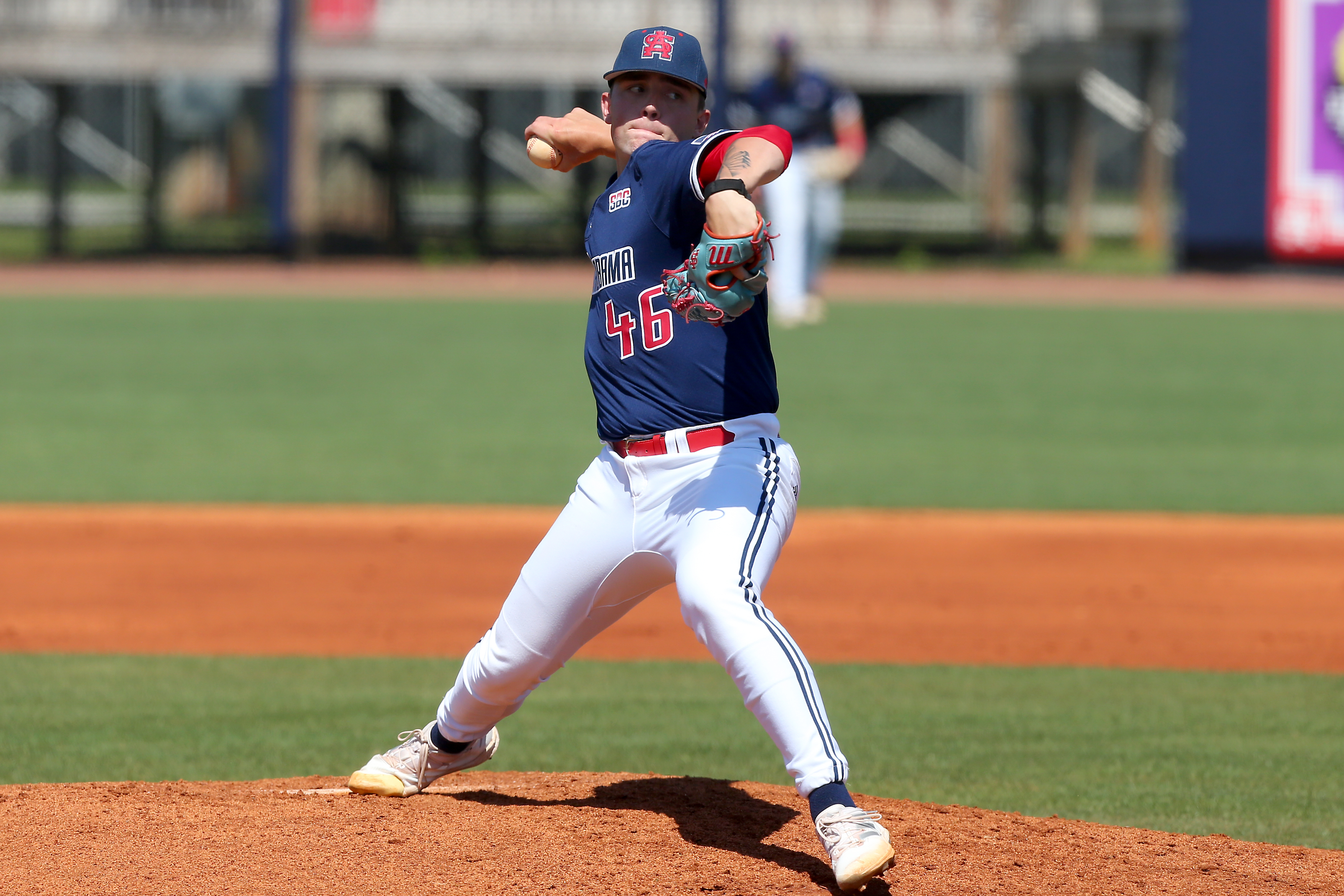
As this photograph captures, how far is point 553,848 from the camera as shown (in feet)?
12.4

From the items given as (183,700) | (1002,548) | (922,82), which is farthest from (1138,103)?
(183,700)

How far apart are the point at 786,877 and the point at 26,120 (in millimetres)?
34721

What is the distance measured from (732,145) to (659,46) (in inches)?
15.0

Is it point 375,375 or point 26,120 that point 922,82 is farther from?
point 26,120

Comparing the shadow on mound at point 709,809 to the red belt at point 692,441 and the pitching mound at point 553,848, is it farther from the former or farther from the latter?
the red belt at point 692,441

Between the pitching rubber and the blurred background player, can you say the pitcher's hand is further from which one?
the blurred background player

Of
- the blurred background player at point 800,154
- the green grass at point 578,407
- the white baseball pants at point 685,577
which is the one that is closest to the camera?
the white baseball pants at point 685,577

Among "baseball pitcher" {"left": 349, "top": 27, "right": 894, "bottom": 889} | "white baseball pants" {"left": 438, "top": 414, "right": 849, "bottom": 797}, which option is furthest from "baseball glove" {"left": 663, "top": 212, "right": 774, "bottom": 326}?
"white baseball pants" {"left": 438, "top": 414, "right": 849, "bottom": 797}

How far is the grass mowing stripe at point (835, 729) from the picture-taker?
4.77 m

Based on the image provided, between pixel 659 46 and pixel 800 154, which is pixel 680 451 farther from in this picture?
pixel 800 154

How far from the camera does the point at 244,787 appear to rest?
445 centimetres

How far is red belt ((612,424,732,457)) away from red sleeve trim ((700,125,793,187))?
56 cm

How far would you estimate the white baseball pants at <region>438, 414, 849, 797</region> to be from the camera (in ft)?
11.6

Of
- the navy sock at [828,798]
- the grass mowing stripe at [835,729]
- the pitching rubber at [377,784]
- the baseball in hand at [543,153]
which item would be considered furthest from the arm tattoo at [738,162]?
the grass mowing stripe at [835,729]
